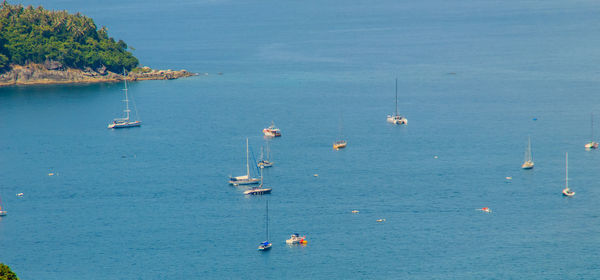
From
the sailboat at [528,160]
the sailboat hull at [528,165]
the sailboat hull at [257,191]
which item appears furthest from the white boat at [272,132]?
the sailboat hull at [528,165]

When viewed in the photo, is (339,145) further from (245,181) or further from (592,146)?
(592,146)

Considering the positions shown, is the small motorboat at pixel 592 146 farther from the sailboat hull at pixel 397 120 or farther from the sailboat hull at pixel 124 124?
the sailboat hull at pixel 124 124

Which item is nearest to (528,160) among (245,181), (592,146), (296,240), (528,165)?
(528,165)

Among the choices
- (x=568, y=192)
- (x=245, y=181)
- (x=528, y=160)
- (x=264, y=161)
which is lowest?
(x=568, y=192)

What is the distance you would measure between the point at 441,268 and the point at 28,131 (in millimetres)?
90680

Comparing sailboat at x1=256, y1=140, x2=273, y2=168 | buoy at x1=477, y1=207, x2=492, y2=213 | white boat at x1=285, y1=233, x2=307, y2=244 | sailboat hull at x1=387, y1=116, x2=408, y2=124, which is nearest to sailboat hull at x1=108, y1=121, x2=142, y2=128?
sailboat at x1=256, y1=140, x2=273, y2=168

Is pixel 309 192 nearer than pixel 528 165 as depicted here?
Yes

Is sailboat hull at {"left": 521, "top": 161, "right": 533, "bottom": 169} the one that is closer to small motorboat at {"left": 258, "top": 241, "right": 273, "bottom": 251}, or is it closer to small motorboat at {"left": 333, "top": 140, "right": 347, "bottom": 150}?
small motorboat at {"left": 333, "top": 140, "right": 347, "bottom": 150}

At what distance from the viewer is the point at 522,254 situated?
3979 inches

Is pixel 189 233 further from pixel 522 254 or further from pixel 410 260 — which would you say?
pixel 522 254

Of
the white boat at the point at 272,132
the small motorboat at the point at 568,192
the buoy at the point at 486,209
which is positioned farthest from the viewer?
the white boat at the point at 272,132

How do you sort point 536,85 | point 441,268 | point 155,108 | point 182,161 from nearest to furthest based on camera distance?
point 441,268 < point 182,161 < point 155,108 < point 536,85

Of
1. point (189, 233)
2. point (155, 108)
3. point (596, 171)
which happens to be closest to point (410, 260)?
point (189, 233)

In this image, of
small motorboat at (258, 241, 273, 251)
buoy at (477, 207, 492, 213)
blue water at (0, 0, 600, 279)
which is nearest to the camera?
blue water at (0, 0, 600, 279)
